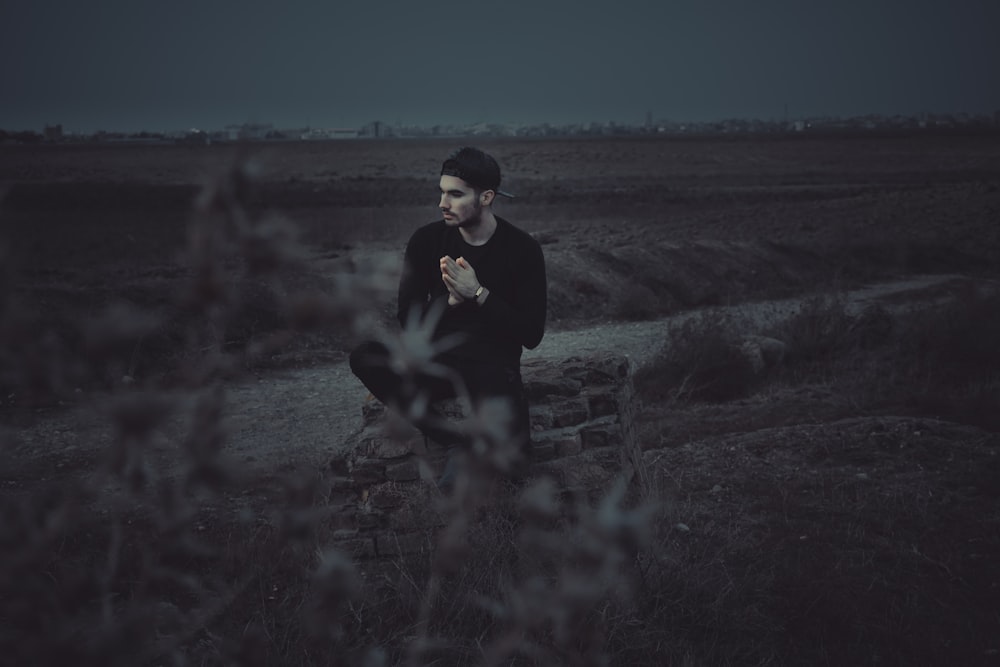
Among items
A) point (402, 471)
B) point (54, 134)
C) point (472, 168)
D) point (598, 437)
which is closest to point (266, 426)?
point (402, 471)

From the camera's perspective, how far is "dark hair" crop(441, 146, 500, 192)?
4.05 meters

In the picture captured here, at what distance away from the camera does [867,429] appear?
618 centimetres

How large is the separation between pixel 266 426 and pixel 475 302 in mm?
4427

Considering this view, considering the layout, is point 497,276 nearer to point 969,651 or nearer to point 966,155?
point 969,651

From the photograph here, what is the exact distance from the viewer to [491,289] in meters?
4.25

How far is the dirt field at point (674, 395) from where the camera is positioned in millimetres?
1112

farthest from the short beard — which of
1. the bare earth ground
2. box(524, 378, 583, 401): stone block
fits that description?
box(524, 378, 583, 401): stone block

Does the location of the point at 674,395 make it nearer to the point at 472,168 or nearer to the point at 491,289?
the point at 491,289

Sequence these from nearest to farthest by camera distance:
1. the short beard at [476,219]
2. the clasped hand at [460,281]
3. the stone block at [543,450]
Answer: the clasped hand at [460,281]
the short beard at [476,219]
the stone block at [543,450]

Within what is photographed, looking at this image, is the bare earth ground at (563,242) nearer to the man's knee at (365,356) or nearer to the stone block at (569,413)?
the man's knee at (365,356)

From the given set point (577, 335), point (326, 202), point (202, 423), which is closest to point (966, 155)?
point (326, 202)

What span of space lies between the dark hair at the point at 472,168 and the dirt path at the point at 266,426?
1467 mm

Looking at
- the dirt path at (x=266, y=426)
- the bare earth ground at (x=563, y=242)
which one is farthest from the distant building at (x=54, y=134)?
the dirt path at (x=266, y=426)

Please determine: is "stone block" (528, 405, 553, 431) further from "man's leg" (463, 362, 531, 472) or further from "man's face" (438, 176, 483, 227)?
"man's face" (438, 176, 483, 227)
